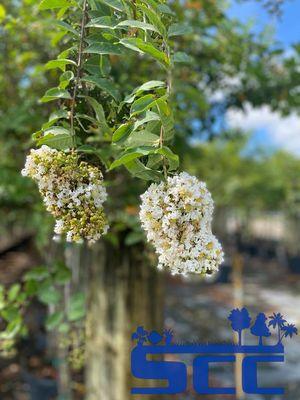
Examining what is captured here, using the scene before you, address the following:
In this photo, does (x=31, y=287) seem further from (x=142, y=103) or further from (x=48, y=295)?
(x=142, y=103)

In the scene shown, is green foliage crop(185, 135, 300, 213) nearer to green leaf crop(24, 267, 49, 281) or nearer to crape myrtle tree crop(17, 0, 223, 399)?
green leaf crop(24, 267, 49, 281)

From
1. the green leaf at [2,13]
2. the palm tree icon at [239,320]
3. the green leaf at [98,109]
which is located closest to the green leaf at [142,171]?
the green leaf at [98,109]

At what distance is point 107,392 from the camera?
3.18m

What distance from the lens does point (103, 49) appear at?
0.97 meters

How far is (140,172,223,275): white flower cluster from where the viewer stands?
0.87m

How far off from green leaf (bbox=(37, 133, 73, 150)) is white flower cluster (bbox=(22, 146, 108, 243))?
1 centimetres

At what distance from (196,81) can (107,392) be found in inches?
85.0

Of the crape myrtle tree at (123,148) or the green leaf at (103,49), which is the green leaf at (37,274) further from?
the green leaf at (103,49)

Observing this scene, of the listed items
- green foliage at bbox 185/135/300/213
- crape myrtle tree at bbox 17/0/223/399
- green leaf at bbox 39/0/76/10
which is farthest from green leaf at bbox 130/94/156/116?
green foliage at bbox 185/135/300/213

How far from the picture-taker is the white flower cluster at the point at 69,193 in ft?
3.01

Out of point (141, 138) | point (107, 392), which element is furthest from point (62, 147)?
point (107, 392)

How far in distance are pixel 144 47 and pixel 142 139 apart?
17cm

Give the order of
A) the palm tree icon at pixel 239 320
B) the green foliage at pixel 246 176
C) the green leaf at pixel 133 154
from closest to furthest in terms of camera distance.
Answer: the green leaf at pixel 133 154
the palm tree icon at pixel 239 320
the green foliage at pixel 246 176

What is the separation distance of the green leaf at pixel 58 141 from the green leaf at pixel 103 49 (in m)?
0.18
